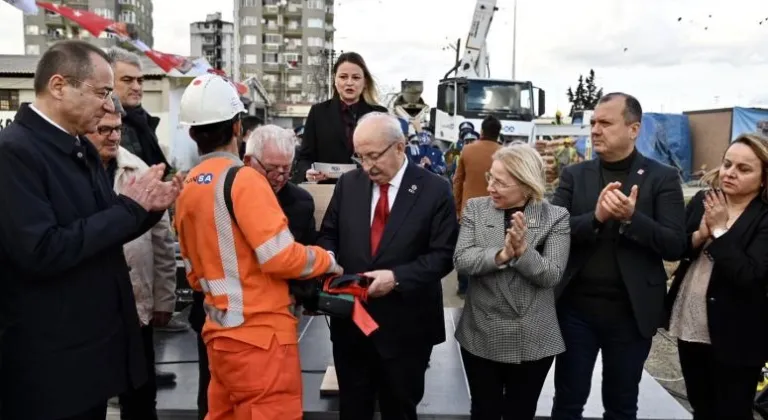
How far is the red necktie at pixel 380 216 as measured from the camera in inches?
105

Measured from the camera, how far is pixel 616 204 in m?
2.48

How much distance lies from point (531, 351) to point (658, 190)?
97cm

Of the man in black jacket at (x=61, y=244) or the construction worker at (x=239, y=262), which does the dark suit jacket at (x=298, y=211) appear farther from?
the man in black jacket at (x=61, y=244)

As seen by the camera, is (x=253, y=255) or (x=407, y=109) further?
(x=407, y=109)

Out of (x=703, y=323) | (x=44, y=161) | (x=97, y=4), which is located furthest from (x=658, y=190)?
(x=97, y=4)

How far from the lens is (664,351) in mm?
5184

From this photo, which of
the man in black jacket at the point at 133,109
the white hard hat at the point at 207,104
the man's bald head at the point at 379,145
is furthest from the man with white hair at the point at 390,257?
the man in black jacket at the point at 133,109

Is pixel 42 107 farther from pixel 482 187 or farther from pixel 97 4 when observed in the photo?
pixel 97 4

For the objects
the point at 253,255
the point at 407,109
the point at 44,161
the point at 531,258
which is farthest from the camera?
the point at 407,109

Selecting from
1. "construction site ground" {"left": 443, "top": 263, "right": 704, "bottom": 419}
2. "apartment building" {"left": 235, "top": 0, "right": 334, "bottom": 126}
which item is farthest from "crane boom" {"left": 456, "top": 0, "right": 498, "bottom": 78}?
"apartment building" {"left": 235, "top": 0, "right": 334, "bottom": 126}

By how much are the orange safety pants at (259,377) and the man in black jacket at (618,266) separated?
4.48ft

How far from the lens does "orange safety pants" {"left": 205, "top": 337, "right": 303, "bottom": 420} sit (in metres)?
2.23

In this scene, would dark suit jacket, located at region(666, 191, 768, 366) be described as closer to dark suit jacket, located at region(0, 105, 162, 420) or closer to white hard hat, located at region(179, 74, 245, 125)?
white hard hat, located at region(179, 74, 245, 125)

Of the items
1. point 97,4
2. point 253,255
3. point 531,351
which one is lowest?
point 531,351
